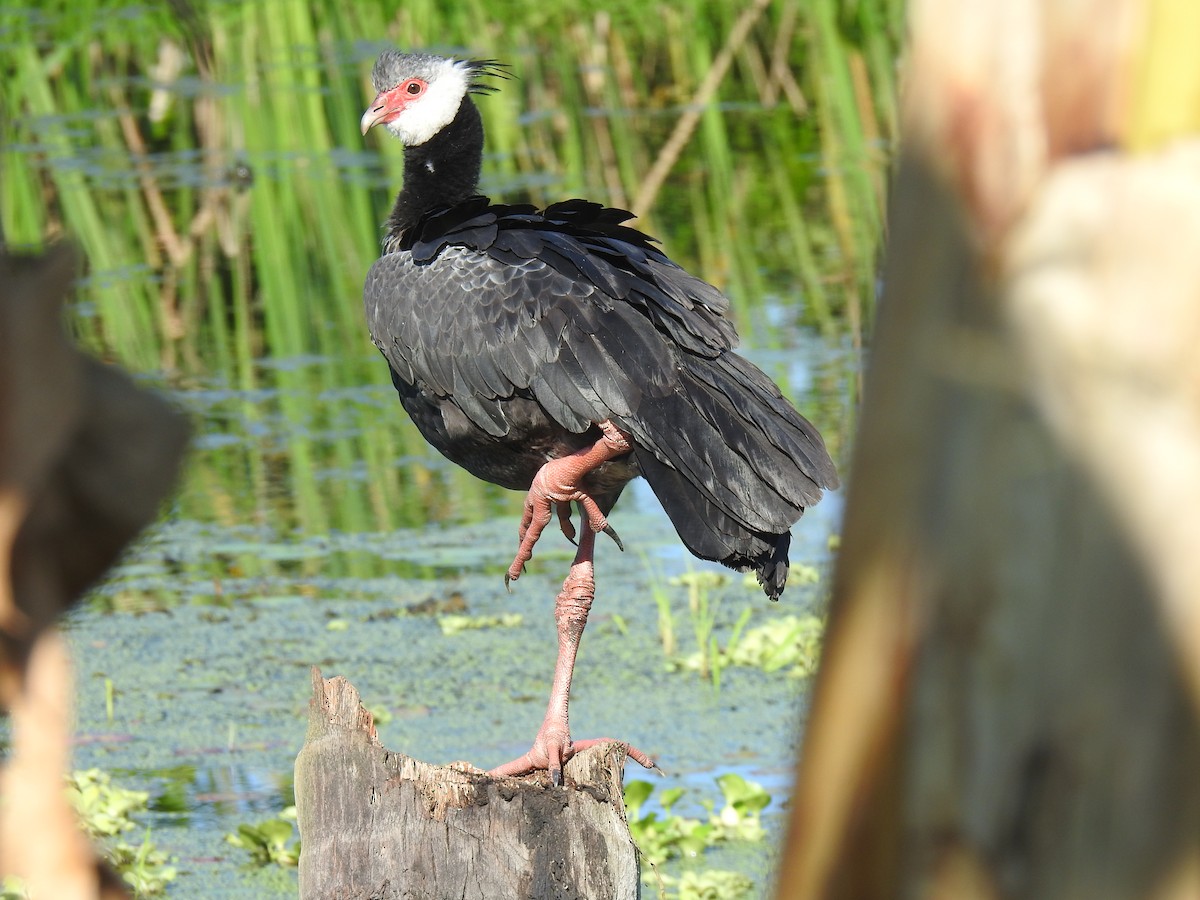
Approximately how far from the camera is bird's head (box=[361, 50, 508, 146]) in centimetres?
400

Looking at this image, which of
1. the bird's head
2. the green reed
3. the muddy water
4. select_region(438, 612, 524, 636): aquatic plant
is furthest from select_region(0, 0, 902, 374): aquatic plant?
the bird's head

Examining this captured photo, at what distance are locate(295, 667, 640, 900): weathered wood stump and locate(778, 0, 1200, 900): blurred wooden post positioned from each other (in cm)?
220

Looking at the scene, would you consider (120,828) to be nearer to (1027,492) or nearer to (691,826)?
(691,826)

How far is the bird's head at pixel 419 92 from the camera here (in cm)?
400

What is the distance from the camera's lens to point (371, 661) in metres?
4.57

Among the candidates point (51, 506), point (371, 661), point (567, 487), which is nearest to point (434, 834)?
point (567, 487)

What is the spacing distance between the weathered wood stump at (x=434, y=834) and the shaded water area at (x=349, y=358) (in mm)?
315

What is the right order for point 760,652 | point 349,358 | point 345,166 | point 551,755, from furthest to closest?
point 345,166 < point 349,358 < point 760,652 < point 551,755

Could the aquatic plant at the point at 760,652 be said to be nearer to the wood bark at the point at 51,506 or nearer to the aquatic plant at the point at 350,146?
the aquatic plant at the point at 350,146

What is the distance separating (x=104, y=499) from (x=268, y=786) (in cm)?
371

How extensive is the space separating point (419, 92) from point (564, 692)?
1684 mm

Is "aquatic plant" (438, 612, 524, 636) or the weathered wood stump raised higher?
the weathered wood stump

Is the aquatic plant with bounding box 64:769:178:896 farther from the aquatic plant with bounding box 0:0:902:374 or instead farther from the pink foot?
the aquatic plant with bounding box 0:0:902:374

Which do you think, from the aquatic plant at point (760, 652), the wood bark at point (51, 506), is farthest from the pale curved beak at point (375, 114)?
the wood bark at point (51, 506)
